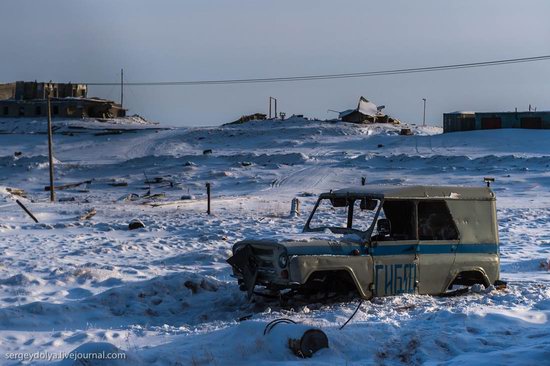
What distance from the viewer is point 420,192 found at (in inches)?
430

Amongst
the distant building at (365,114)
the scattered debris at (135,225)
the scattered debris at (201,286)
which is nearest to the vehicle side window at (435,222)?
the scattered debris at (201,286)

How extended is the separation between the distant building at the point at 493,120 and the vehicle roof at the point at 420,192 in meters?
58.6

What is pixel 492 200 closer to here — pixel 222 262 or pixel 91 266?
pixel 222 262

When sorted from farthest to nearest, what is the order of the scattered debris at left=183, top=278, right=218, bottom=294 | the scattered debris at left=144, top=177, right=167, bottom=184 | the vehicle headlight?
1. the scattered debris at left=144, top=177, right=167, bottom=184
2. the scattered debris at left=183, top=278, right=218, bottom=294
3. the vehicle headlight

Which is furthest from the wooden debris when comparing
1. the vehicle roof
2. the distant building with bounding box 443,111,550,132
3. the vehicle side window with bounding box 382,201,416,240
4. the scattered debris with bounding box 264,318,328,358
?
the scattered debris with bounding box 264,318,328,358

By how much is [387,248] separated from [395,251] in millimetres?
130

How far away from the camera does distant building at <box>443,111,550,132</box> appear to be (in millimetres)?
66812

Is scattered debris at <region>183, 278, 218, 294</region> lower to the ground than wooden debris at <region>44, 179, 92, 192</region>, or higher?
higher

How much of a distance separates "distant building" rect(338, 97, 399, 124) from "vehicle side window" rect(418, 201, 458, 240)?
72.0 meters

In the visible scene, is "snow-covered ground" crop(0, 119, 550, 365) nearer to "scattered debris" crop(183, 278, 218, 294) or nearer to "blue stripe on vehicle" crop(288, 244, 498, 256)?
"scattered debris" crop(183, 278, 218, 294)

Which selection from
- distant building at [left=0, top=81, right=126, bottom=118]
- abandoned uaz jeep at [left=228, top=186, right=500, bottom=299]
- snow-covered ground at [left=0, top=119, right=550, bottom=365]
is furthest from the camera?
distant building at [left=0, top=81, right=126, bottom=118]

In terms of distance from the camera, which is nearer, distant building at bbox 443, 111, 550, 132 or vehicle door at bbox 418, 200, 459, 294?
vehicle door at bbox 418, 200, 459, 294

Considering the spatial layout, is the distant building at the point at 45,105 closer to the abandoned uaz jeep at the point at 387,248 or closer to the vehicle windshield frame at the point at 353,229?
the vehicle windshield frame at the point at 353,229

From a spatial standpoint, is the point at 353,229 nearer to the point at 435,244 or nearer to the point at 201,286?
the point at 435,244
